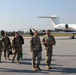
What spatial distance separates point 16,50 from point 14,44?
0.35 m

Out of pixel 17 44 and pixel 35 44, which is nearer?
pixel 35 44

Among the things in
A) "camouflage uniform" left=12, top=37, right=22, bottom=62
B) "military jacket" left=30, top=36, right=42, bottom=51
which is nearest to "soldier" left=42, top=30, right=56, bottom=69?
"military jacket" left=30, top=36, right=42, bottom=51

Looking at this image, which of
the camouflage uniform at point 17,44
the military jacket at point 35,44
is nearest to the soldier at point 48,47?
the military jacket at point 35,44

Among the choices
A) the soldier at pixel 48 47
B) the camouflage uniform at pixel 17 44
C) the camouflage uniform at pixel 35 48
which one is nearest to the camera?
the camouflage uniform at pixel 35 48

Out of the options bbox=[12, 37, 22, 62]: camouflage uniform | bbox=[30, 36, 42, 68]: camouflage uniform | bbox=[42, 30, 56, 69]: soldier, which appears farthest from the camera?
bbox=[12, 37, 22, 62]: camouflage uniform

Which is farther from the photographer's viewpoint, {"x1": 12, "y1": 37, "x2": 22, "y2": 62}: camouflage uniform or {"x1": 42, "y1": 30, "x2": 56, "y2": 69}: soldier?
{"x1": 12, "y1": 37, "x2": 22, "y2": 62}: camouflage uniform

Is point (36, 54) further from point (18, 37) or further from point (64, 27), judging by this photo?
point (64, 27)

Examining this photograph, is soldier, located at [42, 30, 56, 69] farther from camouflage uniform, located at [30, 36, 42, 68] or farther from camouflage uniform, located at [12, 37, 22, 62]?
camouflage uniform, located at [12, 37, 22, 62]

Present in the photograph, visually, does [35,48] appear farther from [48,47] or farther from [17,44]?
[17,44]

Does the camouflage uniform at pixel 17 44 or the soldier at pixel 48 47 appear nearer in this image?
the soldier at pixel 48 47

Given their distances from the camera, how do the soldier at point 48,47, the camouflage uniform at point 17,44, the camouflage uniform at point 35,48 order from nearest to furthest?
the camouflage uniform at point 35,48 → the soldier at point 48,47 → the camouflage uniform at point 17,44

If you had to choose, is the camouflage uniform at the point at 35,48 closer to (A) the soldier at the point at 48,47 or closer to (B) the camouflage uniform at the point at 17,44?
(A) the soldier at the point at 48,47

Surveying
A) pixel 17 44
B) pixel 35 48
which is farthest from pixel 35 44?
pixel 17 44

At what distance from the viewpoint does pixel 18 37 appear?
1339 centimetres
